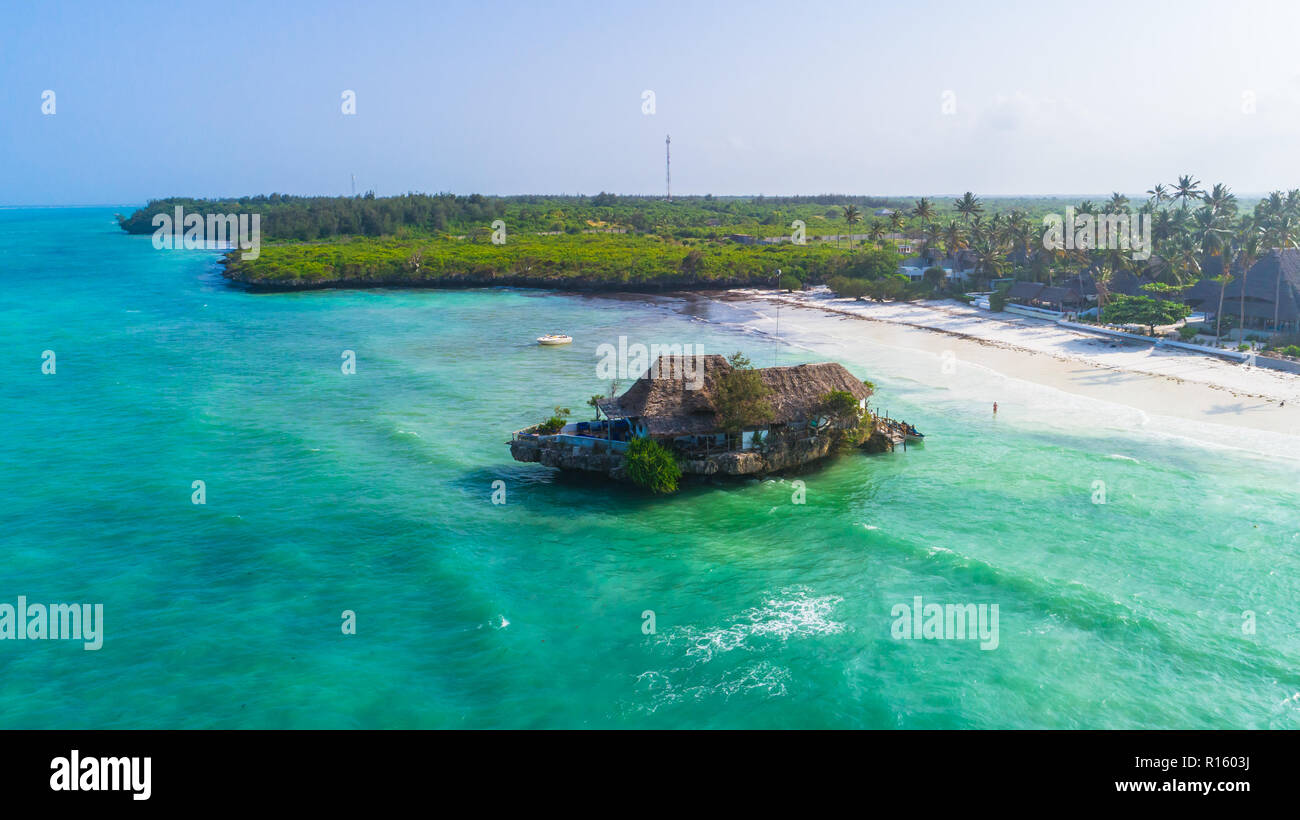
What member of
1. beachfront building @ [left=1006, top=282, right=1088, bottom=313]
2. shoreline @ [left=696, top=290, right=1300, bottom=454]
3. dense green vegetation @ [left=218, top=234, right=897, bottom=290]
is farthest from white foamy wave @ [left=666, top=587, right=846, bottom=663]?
dense green vegetation @ [left=218, top=234, right=897, bottom=290]

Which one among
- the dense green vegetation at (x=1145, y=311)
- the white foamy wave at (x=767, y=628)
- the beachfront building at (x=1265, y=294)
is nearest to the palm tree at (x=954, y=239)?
the dense green vegetation at (x=1145, y=311)

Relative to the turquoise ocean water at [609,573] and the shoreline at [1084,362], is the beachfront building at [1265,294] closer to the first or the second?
the shoreline at [1084,362]

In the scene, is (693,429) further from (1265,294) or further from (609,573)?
(1265,294)

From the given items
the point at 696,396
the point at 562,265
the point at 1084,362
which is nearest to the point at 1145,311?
the point at 1084,362

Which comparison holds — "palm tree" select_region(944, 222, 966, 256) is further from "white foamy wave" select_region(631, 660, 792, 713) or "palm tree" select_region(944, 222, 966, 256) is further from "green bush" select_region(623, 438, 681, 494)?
"white foamy wave" select_region(631, 660, 792, 713)
